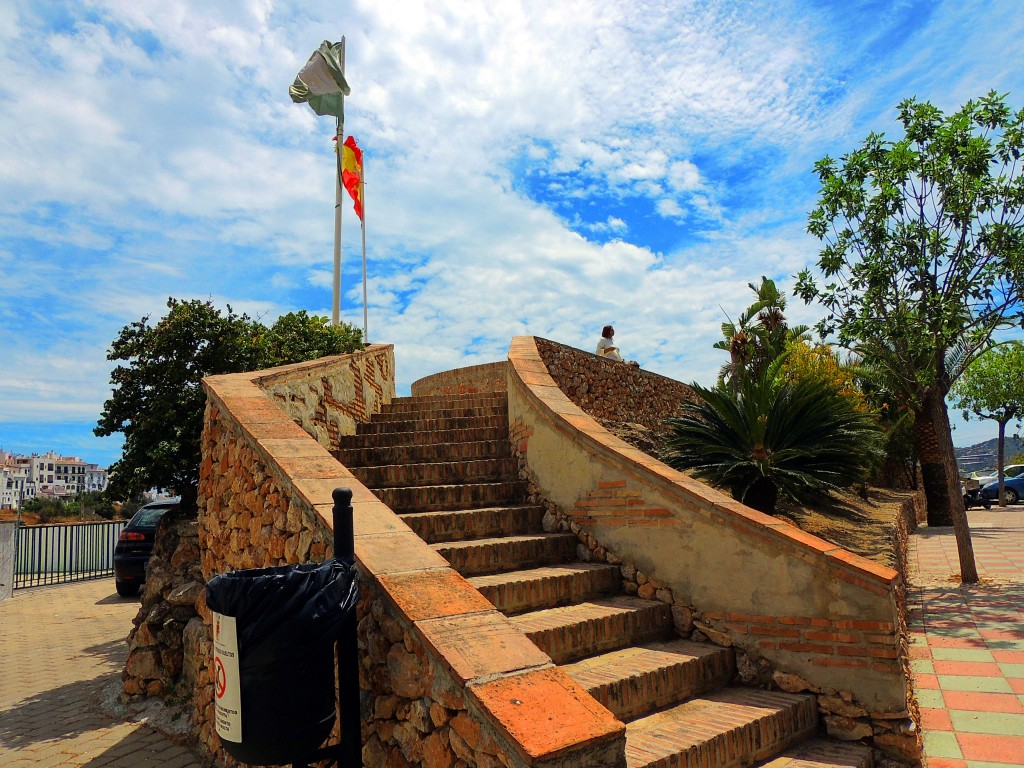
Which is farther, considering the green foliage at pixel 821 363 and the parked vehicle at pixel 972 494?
the parked vehicle at pixel 972 494

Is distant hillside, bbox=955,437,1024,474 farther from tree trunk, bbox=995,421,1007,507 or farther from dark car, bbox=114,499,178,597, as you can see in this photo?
dark car, bbox=114,499,178,597

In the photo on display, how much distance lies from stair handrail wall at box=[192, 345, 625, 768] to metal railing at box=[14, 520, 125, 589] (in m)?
10.4

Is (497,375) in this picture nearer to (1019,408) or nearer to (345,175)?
(345,175)

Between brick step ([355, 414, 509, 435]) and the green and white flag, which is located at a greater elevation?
the green and white flag

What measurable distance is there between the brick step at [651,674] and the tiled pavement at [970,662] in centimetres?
112

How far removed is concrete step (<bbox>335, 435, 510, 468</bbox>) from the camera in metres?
5.99

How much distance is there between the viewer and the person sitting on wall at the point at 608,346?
11.4 metres

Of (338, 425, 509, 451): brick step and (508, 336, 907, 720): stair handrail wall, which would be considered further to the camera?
(338, 425, 509, 451): brick step

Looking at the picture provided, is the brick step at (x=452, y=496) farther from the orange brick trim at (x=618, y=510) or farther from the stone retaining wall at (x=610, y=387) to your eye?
the stone retaining wall at (x=610, y=387)

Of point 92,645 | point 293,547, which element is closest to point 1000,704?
point 293,547

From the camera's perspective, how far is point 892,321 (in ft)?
25.9

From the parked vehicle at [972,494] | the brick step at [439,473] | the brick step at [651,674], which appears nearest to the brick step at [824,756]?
the brick step at [651,674]

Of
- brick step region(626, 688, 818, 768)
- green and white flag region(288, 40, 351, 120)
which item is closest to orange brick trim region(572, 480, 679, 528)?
brick step region(626, 688, 818, 768)

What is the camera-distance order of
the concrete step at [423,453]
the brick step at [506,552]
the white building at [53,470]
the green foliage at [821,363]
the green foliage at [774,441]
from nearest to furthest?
the brick step at [506,552], the concrete step at [423,453], the green foliage at [774,441], the green foliage at [821,363], the white building at [53,470]
